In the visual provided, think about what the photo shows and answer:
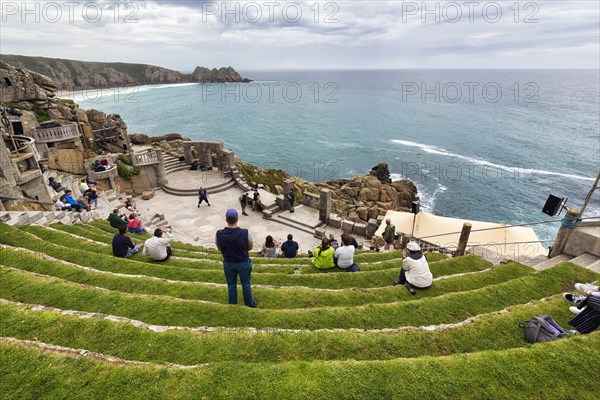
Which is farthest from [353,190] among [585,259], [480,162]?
[480,162]

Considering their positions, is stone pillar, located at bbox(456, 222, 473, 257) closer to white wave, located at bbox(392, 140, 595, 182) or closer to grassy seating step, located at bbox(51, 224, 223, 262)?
grassy seating step, located at bbox(51, 224, 223, 262)

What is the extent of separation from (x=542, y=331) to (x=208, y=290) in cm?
821

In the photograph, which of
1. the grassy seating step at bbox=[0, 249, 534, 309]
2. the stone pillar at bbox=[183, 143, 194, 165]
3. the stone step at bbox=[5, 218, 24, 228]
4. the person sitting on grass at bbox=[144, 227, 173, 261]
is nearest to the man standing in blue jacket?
the grassy seating step at bbox=[0, 249, 534, 309]

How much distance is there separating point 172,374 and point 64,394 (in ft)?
4.96

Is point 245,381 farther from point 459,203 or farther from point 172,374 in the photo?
point 459,203

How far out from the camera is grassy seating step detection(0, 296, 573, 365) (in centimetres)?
550

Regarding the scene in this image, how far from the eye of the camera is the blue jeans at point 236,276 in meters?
7.12

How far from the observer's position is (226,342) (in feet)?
18.9

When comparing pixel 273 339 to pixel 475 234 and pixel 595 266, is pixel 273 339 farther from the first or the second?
pixel 475 234

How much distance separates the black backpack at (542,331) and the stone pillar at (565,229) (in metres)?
6.68

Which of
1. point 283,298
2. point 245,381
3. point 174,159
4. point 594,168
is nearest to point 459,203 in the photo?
point 594,168

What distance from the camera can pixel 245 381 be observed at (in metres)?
4.73

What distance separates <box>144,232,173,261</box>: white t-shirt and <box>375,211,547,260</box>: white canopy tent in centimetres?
1278

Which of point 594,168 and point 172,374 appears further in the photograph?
point 594,168
